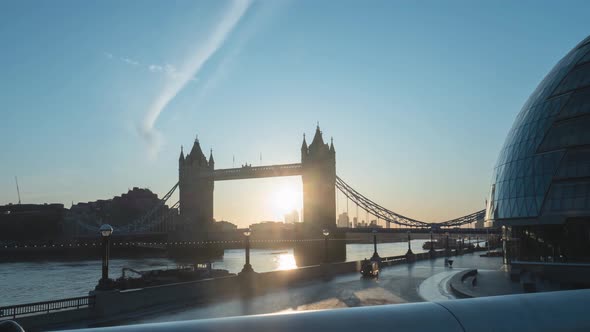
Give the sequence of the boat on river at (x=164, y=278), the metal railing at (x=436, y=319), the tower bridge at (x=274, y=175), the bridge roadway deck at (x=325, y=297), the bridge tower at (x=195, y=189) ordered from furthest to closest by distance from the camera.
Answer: the bridge tower at (x=195, y=189) → the tower bridge at (x=274, y=175) → the boat on river at (x=164, y=278) → the bridge roadway deck at (x=325, y=297) → the metal railing at (x=436, y=319)

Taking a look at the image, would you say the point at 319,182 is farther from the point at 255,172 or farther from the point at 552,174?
the point at 552,174

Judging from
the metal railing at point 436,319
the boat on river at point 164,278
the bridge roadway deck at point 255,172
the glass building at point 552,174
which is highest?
the bridge roadway deck at point 255,172

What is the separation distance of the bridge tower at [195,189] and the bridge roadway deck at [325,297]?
151m

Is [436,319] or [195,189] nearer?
[436,319]

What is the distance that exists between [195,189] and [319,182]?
→ 54422 mm

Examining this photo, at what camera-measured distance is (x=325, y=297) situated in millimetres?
23203

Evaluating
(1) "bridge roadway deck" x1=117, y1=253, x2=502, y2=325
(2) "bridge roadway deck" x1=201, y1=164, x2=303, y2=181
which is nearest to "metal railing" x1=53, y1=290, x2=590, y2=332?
(1) "bridge roadway deck" x1=117, y1=253, x2=502, y2=325

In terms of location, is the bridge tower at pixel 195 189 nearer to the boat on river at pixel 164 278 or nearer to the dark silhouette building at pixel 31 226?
the dark silhouette building at pixel 31 226

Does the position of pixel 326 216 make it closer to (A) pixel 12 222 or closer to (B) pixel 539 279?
(A) pixel 12 222

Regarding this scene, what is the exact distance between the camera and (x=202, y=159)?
198m

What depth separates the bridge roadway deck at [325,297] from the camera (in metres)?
18.9

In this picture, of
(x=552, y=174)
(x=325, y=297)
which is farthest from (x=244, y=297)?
(x=552, y=174)

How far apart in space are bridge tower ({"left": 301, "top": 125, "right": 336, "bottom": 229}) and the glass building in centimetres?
11483

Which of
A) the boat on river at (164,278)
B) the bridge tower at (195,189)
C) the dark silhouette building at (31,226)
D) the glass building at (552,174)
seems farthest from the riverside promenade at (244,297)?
the dark silhouette building at (31,226)
